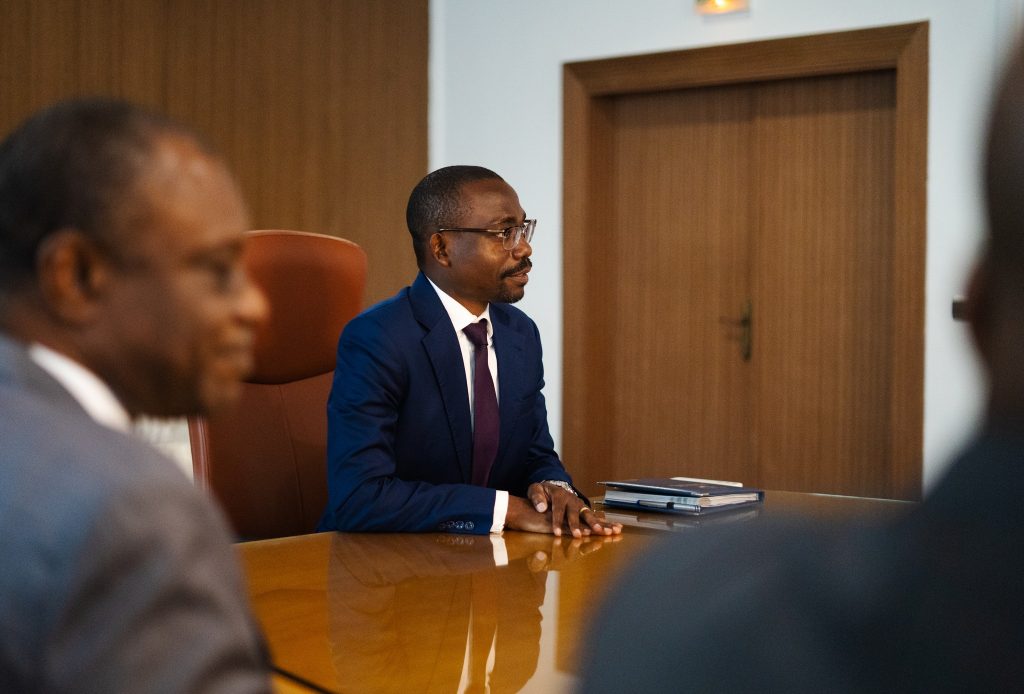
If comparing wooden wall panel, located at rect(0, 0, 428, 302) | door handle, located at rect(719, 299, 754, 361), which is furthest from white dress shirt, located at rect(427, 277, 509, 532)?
door handle, located at rect(719, 299, 754, 361)

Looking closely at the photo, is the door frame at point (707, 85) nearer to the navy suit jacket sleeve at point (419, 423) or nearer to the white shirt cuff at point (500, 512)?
the navy suit jacket sleeve at point (419, 423)

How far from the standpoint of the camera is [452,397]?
2.46m

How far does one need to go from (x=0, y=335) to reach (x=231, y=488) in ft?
5.96

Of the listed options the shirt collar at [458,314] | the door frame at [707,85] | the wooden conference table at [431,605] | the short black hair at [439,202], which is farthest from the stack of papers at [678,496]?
the door frame at [707,85]

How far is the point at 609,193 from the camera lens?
18.3ft

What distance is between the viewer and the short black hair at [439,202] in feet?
8.86

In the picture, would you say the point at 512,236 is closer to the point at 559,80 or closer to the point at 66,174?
the point at 66,174

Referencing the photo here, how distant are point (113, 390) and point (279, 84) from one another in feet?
14.1

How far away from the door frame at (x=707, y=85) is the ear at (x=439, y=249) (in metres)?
2.40

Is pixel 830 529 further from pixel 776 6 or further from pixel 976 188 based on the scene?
pixel 776 6

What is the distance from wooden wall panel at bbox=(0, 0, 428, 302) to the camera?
390 cm

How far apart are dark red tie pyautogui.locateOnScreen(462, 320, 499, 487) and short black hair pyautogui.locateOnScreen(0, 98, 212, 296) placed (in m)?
1.76

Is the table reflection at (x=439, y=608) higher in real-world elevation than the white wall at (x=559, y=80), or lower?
lower

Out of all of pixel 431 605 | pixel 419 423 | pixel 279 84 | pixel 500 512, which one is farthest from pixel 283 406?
pixel 279 84
